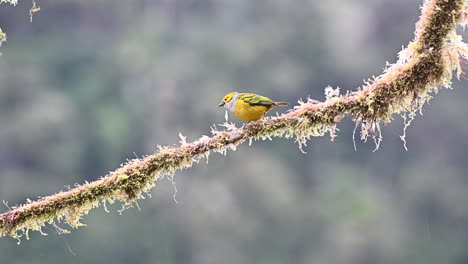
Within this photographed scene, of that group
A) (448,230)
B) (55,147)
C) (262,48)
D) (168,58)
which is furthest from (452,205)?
(55,147)

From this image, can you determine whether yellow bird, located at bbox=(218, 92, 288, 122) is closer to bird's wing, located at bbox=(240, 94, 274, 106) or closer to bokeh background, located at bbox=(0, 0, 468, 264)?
A: bird's wing, located at bbox=(240, 94, 274, 106)

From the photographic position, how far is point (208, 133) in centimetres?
1931

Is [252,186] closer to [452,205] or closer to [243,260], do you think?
[243,260]

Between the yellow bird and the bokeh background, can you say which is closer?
the yellow bird

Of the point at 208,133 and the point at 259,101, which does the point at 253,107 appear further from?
the point at 208,133

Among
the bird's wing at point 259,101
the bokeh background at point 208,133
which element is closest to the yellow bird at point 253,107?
the bird's wing at point 259,101

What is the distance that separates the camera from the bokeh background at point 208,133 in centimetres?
1900

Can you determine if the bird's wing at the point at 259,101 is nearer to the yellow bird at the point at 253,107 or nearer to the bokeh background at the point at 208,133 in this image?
the yellow bird at the point at 253,107

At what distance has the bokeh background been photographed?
1900cm

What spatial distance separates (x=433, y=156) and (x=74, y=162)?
11235 millimetres

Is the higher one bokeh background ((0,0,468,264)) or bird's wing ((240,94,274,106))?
bokeh background ((0,0,468,264))

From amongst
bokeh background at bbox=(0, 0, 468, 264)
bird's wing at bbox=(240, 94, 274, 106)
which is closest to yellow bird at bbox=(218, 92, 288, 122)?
bird's wing at bbox=(240, 94, 274, 106)

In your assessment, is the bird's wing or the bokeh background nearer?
the bird's wing

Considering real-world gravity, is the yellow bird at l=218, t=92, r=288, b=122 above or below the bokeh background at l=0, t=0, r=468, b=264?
below
